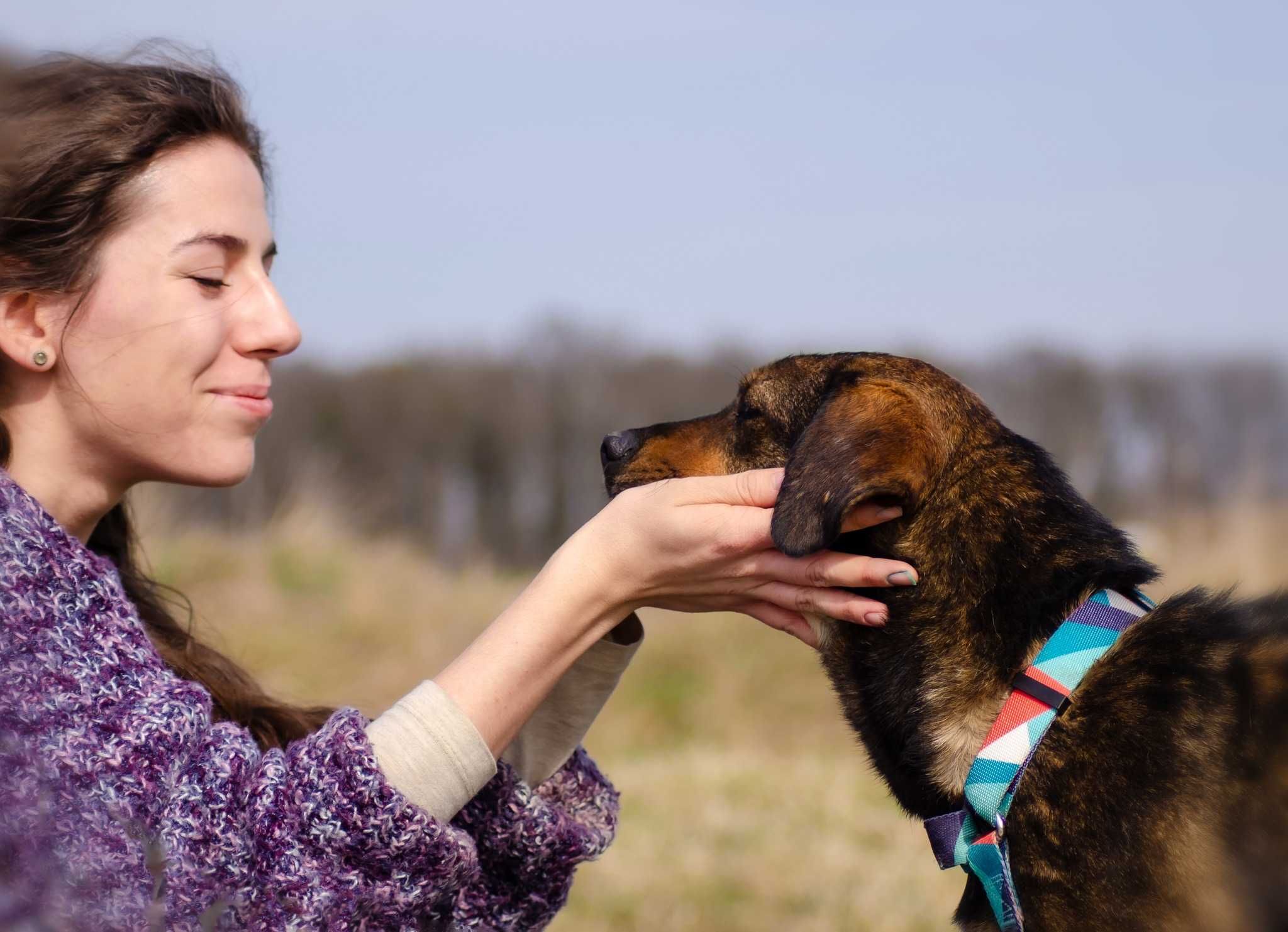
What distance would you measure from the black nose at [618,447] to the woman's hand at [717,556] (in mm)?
590

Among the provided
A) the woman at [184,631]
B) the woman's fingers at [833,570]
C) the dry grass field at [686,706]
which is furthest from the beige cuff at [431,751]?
the dry grass field at [686,706]

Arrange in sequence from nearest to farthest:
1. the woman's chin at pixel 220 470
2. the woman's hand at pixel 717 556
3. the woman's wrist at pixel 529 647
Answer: the woman's wrist at pixel 529 647, the woman's hand at pixel 717 556, the woman's chin at pixel 220 470

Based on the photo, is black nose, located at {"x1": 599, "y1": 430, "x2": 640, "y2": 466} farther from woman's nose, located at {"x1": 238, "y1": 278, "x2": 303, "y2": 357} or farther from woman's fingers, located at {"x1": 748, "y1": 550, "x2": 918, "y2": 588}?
woman's nose, located at {"x1": 238, "y1": 278, "x2": 303, "y2": 357}

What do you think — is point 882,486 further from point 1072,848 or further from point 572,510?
point 572,510

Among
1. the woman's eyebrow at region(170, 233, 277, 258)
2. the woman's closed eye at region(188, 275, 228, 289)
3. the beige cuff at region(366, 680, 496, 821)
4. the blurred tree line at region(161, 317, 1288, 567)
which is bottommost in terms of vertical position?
the blurred tree line at region(161, 317, 1288, 567)

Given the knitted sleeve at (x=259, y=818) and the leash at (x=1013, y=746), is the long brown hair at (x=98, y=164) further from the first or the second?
the leash at (x=1013, y=746)

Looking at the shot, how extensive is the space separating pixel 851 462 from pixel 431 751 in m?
1.09

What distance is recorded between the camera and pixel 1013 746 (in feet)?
7.52

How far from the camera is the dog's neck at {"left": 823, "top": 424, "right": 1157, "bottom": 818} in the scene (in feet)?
7.98

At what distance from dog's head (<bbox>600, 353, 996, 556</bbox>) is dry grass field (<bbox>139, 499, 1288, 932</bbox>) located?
1.82 metres

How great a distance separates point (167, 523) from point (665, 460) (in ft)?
31.4

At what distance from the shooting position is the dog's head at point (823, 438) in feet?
8.00

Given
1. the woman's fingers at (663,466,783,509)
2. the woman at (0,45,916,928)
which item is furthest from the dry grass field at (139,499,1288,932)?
the woman's fingers at (663,466,783,509)

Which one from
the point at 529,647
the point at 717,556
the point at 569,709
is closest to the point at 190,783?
the point at 529,647
